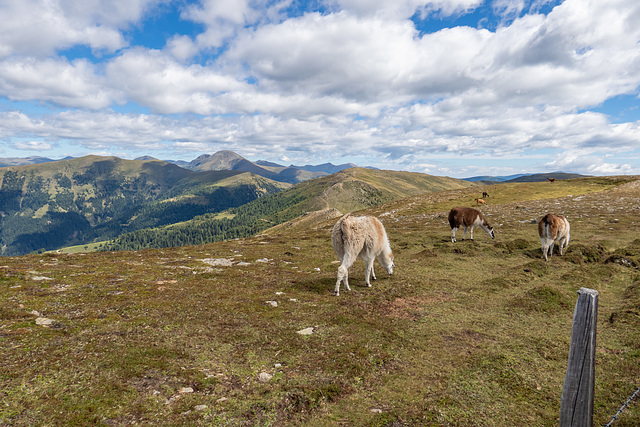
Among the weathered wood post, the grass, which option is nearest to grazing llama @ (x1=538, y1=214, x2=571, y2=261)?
the grass

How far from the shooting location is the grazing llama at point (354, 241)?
1590 centimetres

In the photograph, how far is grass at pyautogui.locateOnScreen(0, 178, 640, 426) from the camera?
700 centimetres

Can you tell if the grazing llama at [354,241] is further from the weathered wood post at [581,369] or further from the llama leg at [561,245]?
the llama leg at [561,245]

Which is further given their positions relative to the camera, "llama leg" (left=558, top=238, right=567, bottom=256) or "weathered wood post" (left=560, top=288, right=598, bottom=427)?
"llama leg" (left=558, top=238, right=567, bottom=256)

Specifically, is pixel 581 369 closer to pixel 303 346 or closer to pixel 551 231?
pixel 303 346

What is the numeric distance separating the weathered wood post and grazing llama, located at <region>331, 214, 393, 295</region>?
35.3 ft

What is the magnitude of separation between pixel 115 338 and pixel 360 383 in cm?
855

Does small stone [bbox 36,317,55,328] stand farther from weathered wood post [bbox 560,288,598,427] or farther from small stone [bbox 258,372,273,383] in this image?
weathered wood post [bbox 560,288,598,427]

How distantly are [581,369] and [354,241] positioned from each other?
37.3 feet

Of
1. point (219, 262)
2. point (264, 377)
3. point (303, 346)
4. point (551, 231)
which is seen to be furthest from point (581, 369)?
point (219, 262)

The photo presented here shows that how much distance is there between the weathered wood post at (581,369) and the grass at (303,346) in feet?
7.74

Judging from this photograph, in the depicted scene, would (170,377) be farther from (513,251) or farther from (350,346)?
(513,251)

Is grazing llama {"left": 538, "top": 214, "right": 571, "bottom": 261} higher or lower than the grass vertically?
higher

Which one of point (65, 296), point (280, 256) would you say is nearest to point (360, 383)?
point (65, 296)
